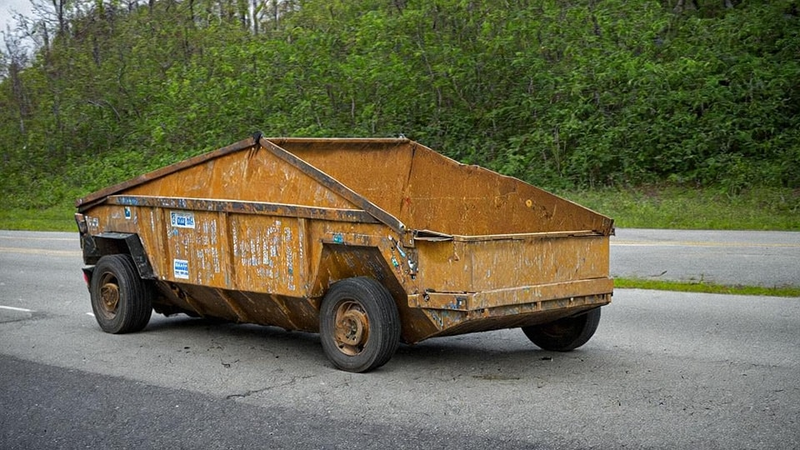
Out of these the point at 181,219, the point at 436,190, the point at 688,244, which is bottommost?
the point at 688,244

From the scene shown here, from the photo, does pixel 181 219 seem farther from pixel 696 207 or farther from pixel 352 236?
pixel 696 207

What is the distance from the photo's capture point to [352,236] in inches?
287

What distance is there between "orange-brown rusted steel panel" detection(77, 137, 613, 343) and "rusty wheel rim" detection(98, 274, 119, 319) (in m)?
0.33

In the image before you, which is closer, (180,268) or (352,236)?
(352,236)

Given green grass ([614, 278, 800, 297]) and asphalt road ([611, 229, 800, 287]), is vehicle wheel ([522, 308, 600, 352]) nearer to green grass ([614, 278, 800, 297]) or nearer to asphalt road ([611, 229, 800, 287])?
green grass ([614, 278, 800, 297])

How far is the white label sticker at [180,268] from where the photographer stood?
8.77 m

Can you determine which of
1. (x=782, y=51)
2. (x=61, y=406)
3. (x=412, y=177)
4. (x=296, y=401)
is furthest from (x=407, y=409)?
(x=782, y=51)

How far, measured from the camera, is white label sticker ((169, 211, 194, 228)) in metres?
8.68

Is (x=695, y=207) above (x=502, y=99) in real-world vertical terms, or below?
below

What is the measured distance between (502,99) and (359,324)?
18770mm

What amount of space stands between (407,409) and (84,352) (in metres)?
3.58

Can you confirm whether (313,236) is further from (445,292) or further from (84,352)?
(84,352)

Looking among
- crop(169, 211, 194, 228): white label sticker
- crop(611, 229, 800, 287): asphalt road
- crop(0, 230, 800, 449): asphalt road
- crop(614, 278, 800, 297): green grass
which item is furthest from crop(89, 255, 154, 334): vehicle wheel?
crop(611, 229, 800, 287): asphalt road

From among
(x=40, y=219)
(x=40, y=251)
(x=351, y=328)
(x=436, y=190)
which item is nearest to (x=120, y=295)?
(x=351, y=328)
